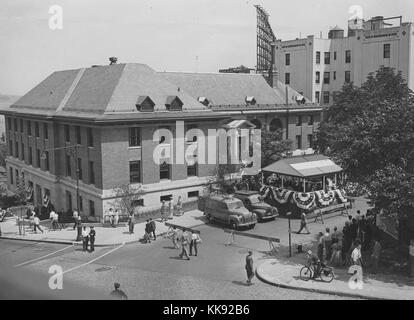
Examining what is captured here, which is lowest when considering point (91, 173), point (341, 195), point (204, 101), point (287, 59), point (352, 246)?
point (352, 246)

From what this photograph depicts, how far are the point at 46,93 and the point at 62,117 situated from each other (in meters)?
13.0

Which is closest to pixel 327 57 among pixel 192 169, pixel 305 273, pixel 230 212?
Answer: pixel 192 169

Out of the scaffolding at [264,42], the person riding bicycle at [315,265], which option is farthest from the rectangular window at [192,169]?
the scaffolding at [264,42]

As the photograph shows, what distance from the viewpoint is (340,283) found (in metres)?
20.0

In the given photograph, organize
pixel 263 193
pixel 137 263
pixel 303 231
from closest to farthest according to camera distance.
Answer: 1. pixel 137 263
2. pixel 303 231
3. pixel 263 193

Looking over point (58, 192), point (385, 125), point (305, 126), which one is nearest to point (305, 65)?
point (305, 126)

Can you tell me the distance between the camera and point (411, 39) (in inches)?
2330

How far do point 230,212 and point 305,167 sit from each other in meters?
7.91

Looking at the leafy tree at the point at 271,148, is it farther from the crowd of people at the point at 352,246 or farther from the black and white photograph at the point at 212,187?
the crowd of people at the point at 352,246

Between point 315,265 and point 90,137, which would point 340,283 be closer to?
point 315,265

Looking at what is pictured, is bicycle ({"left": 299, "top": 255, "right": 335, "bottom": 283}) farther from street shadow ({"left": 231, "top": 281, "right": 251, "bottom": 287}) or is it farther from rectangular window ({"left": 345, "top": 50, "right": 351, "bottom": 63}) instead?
rectangular window ({"left": 345, "top": 50, "right": 351, "bottom": 63})

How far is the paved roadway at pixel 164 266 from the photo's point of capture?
771 inches

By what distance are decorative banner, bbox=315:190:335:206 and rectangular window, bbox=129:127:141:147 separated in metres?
14.5
